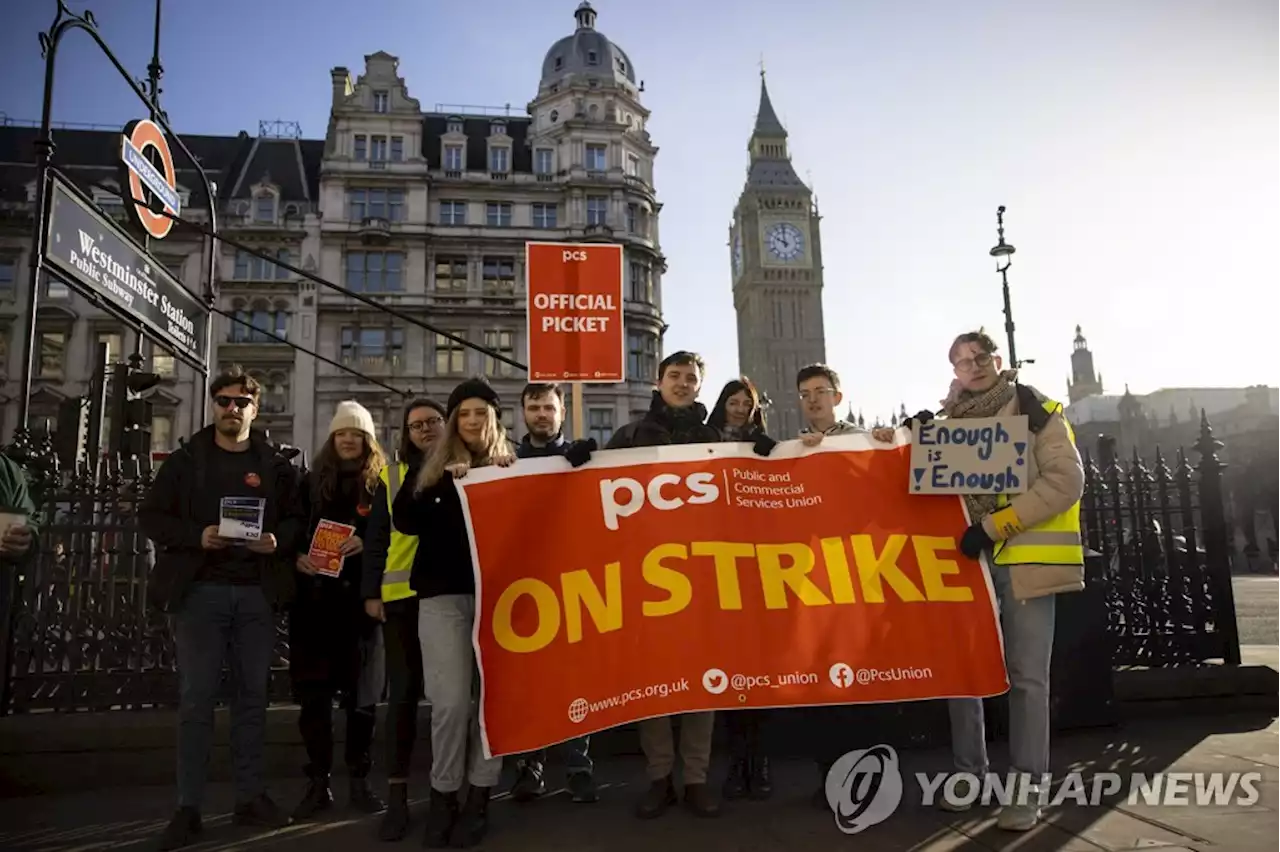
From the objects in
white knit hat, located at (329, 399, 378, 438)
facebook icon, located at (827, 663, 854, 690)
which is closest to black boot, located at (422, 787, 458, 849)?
facebook icon, located at (827, 663, 854, 690)

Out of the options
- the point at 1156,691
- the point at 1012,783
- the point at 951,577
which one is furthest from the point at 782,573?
the point at 1156,691

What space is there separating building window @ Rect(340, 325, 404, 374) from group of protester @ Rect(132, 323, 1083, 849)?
32775mm

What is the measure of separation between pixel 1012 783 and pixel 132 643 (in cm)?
550

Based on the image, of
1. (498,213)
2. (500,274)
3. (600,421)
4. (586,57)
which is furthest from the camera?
(586,57)

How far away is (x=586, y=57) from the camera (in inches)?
1681

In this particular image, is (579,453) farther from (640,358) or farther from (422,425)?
(640,358)

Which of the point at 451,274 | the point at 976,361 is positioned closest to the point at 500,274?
the point at 451,274

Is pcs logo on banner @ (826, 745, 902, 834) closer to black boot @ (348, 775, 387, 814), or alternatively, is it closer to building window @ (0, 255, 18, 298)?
black boot @ (348, 775, 387, 814)

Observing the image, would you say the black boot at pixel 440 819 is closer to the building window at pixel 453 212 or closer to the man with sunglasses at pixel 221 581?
the man with sunglasses at pixel 221 581

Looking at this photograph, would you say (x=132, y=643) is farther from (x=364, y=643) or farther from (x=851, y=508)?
(x=851, y=508)

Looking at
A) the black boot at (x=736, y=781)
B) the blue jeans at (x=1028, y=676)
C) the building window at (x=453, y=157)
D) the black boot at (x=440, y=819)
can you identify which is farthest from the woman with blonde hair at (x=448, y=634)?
the building window at (x=453, y=157)

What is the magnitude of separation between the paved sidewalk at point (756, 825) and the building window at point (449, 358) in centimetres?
3245

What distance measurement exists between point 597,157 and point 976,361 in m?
37.9

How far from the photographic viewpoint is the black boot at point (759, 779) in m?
4.52
